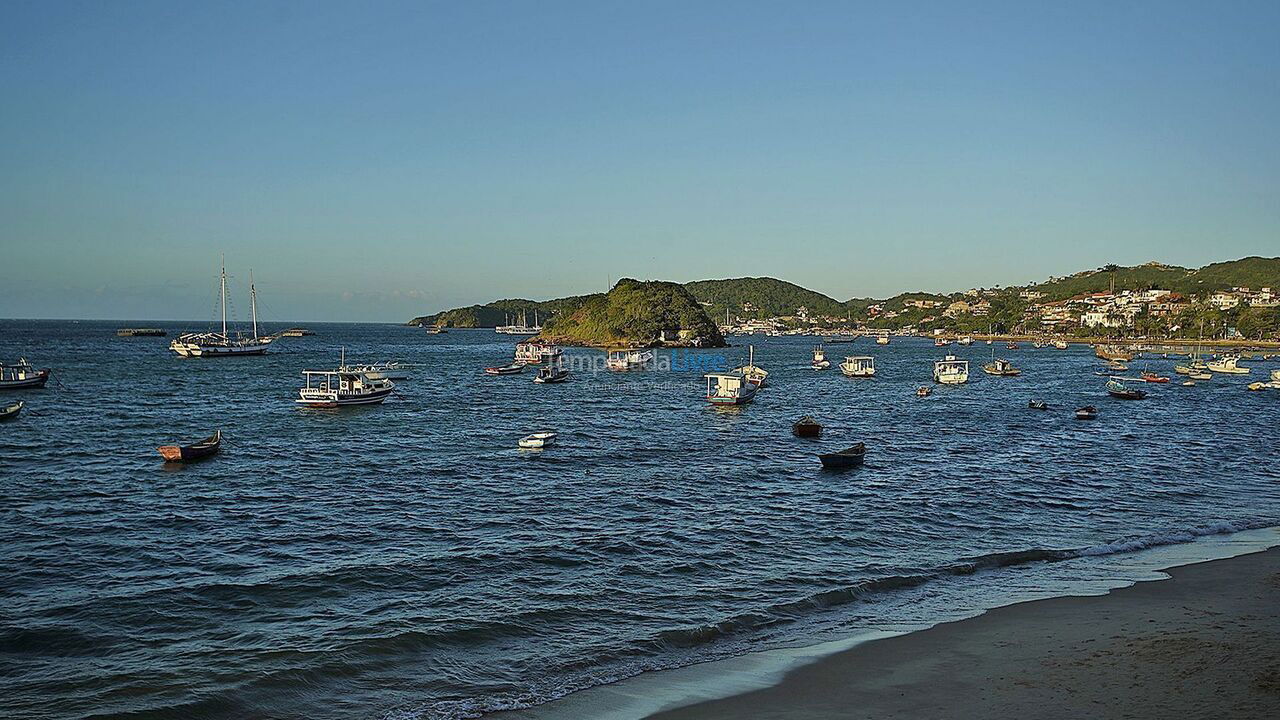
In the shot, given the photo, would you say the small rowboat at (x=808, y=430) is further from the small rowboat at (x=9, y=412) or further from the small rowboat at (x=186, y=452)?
the small rowboat at (x=9, y=412)

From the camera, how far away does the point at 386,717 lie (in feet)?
43.3

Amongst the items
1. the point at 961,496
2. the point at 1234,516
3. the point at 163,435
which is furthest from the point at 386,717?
the point at 163,435

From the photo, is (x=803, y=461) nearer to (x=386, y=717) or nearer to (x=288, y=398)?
(x=386, y=717)

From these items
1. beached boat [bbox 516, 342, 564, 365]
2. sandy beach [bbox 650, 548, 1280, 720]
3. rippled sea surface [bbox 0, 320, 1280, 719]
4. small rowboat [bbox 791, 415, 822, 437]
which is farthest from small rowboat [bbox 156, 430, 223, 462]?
beached boat [bbox 516, 342, 564, 365]

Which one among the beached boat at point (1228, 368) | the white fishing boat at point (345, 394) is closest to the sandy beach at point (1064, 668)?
the white fishing boat at point (345, 394)

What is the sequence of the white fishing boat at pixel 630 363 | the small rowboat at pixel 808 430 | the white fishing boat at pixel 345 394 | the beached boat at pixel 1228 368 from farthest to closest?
1. the white fishing boat at pixel 630 363
2. the beached boat at pixel 1228 368
3. the white fishing boat at pixel 345 394
4. the small rowboat at pixel 808 430

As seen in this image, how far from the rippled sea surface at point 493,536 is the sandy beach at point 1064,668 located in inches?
87.9

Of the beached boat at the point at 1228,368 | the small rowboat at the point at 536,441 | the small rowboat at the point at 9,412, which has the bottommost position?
the beached boat at the point at 1228,368

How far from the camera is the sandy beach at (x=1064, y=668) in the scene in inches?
499

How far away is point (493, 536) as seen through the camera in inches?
985

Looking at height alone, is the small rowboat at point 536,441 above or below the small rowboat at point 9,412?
below

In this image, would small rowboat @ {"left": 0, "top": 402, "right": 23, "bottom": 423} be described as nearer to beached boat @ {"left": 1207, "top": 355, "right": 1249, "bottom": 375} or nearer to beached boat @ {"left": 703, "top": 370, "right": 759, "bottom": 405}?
beached boat @ {"left": 703, "top": 370, "right": 759, "bottom": 405}

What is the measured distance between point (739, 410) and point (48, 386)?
59.2 metres

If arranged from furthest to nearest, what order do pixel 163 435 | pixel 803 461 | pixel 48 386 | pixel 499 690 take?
pixel 48 386 → pixel 163 435 → pixel 803 461 → pixel 499 690
